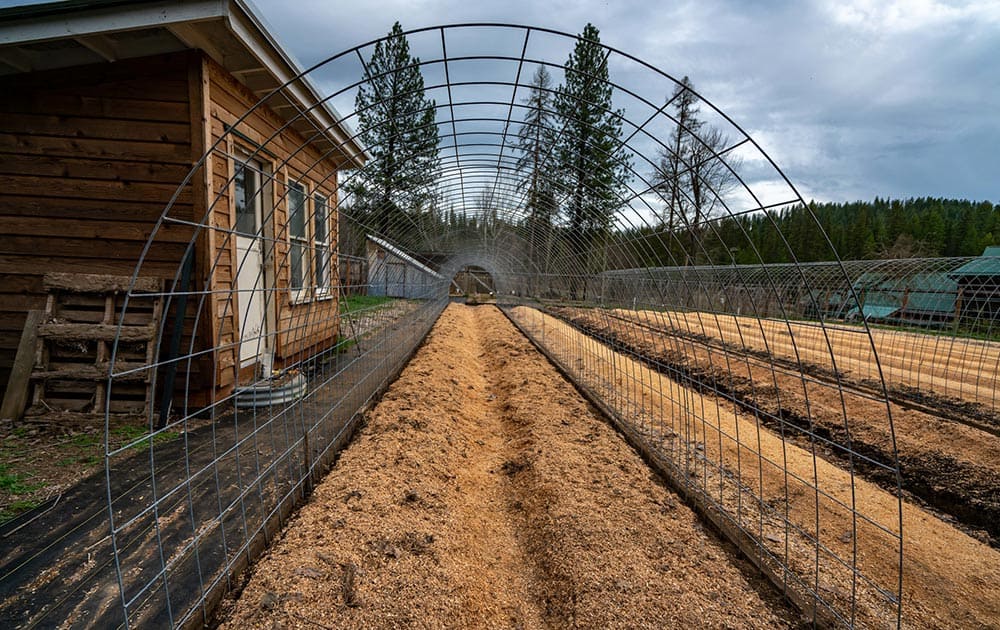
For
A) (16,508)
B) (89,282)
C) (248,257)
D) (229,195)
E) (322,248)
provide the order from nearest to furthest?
(16,508)
(89,282)
(229,195)
(248,257)
(322,248)

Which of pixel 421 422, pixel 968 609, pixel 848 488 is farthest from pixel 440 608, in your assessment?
pixel 848 488

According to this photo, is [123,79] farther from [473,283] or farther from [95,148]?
[473,283]

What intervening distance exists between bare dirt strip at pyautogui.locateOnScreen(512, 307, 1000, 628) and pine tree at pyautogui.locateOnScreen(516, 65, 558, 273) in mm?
2743

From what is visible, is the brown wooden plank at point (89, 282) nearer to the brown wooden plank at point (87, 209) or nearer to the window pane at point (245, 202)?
the brown wooden plank at point (87, 209)

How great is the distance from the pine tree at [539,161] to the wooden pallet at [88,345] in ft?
11.8

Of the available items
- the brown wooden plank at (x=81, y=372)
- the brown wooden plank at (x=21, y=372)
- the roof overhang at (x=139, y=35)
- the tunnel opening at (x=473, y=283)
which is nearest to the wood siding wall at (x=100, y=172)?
the roof overhang at (x=139, y=35)

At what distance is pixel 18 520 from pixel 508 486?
2.96 meters

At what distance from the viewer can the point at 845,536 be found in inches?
123

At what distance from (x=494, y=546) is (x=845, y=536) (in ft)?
7.83

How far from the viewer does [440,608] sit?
86.3 inches

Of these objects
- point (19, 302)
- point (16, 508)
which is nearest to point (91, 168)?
point (19, 302)

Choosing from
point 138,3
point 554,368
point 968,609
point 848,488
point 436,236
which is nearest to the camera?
point 968,609

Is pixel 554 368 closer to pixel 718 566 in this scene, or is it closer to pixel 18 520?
pixel 718 566

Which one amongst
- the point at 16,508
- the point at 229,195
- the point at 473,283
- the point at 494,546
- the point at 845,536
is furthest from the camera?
the point at 473,283
